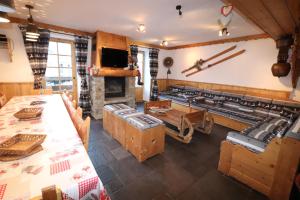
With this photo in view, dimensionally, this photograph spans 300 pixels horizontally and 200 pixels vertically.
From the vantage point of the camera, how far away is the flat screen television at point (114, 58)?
4.03 m

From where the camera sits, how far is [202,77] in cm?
515

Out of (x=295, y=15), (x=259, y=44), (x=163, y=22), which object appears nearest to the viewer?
(x=295, y=15)

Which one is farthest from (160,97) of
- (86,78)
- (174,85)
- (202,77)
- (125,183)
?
(125,183)

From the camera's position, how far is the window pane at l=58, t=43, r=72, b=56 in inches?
157

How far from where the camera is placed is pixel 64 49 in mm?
4062

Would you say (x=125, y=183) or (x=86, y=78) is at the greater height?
(x=86, y=78)

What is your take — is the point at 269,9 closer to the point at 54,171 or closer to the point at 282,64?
the point at 54,171

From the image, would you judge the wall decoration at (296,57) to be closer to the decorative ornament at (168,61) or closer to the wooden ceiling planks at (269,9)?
the wooden ceiling planks at (269,9)

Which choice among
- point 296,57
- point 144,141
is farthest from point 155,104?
point 296,57

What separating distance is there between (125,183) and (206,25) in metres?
3.27

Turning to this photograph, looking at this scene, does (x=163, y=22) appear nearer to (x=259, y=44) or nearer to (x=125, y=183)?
(x=259, y=44)

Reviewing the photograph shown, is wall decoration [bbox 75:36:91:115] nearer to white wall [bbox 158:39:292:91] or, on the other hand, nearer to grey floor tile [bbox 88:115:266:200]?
grey floor tile [bbox 88:115:266:200]

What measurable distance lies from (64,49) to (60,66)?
0.47 m

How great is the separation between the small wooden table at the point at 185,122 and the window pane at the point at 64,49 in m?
2.68
